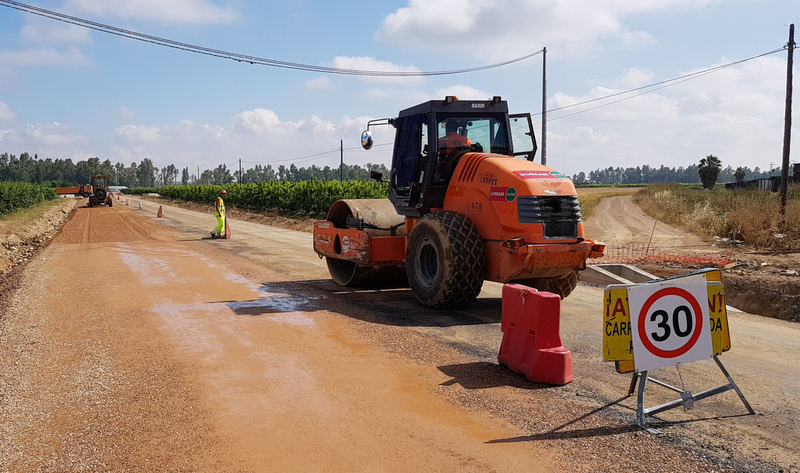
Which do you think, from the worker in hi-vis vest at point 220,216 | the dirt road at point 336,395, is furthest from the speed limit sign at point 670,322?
the worker in hi-vis vest at point 220,216

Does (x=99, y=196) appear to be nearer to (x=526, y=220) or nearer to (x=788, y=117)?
(x=788, y=117)

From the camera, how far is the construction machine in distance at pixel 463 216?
26.5 feet

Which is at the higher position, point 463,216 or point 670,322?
point 463,216

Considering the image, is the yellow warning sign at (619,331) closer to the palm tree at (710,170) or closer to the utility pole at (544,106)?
the utility pole at (544,106)

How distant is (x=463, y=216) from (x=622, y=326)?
3748 mm

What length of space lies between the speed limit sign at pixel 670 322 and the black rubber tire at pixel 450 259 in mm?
3400

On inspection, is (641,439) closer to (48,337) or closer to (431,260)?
(431,260)

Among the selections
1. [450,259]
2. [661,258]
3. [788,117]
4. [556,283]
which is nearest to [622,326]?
[450,259]

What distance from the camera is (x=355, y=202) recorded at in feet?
36.9

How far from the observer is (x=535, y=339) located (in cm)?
587

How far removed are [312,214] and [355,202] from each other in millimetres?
23534

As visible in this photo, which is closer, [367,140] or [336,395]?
[336,395]

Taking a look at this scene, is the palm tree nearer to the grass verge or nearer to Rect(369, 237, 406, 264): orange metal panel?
the grass verge

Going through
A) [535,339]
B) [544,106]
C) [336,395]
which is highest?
[544,106]
